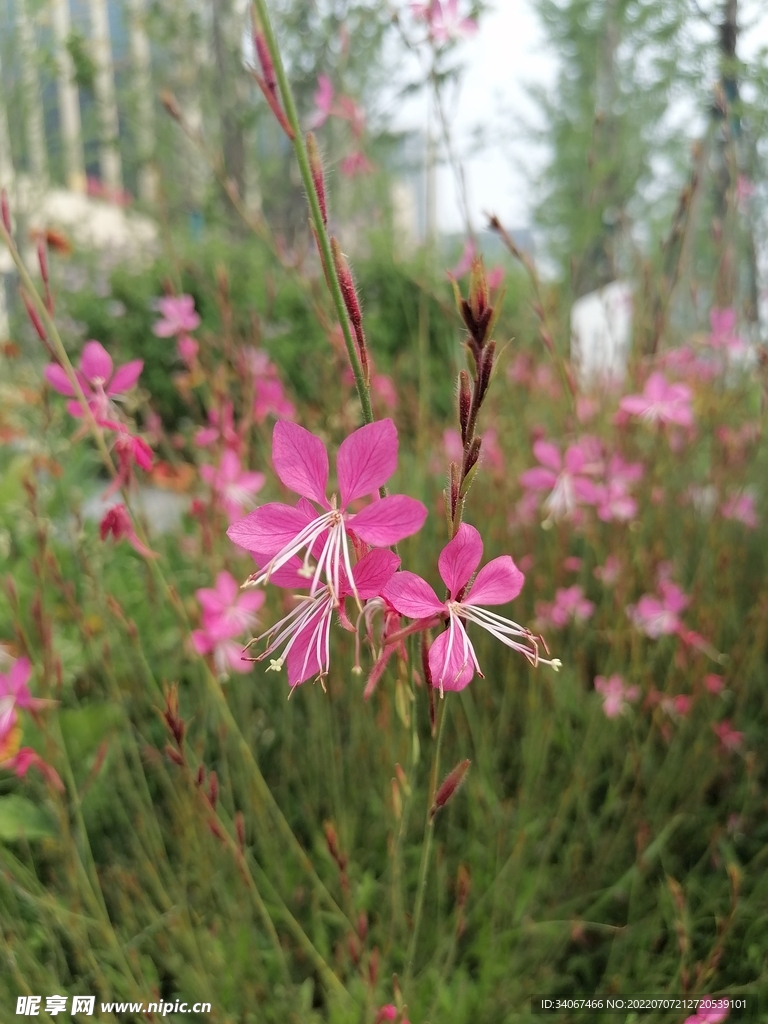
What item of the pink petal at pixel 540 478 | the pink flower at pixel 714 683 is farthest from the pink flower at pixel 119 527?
the pink flower at pixel 714 683

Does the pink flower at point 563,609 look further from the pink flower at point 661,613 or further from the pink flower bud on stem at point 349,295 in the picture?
the pink flower bud on stem at point 349,295

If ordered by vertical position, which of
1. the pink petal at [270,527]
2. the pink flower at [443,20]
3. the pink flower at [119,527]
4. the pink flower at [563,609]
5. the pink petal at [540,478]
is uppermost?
the pink flower at [443,20]

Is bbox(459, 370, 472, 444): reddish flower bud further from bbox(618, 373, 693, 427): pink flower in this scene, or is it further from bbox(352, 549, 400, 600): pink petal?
bbox(618, 373, 693, 427): pink flower

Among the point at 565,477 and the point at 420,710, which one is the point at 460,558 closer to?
the point at 565,477

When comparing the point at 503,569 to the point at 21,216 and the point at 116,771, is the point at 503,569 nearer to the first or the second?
the point at 116,771

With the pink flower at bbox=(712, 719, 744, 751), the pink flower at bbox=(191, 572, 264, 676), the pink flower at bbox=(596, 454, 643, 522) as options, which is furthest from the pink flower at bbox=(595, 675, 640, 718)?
the pink flower at bbox=(191, 572, 264, 676)

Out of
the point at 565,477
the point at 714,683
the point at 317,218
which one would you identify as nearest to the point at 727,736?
the point at 714,683

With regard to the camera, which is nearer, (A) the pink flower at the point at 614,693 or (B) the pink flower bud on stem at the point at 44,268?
(B) the pink flower bud on stem at the point at 44,268

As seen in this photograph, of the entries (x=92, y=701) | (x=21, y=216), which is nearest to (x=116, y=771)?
(x=92, y=701)
